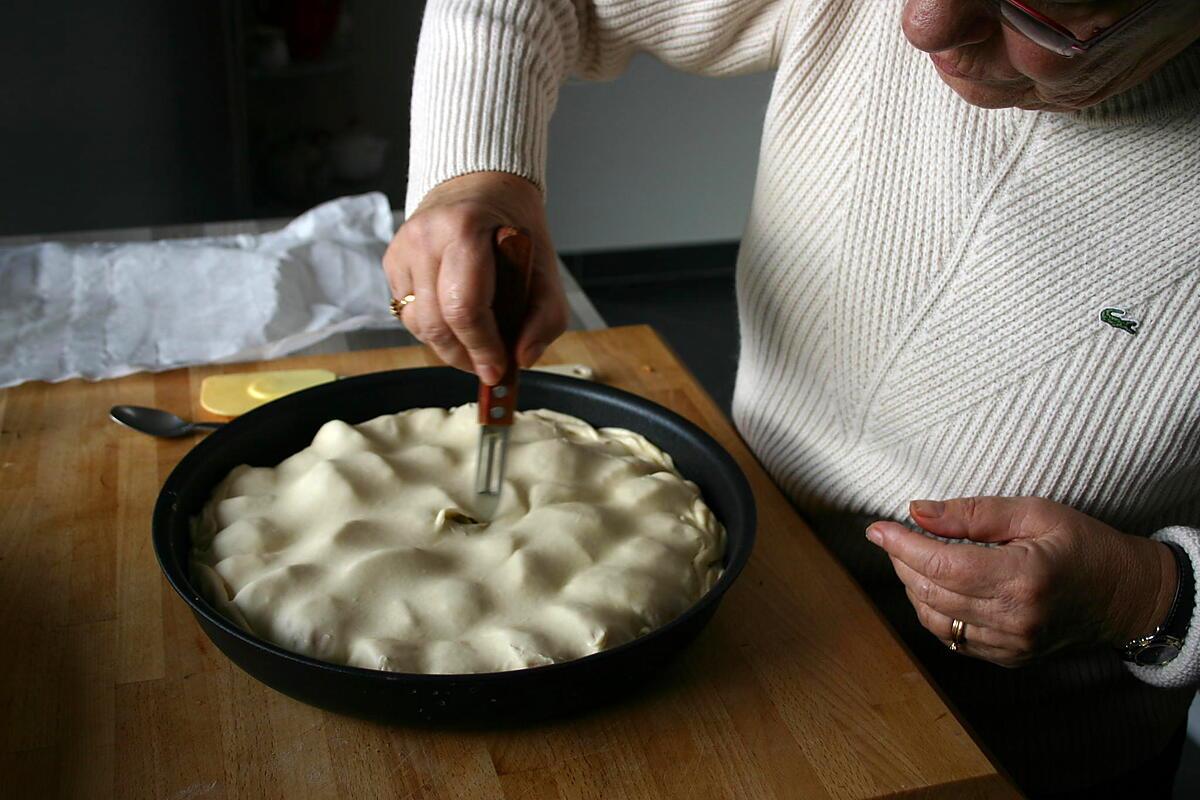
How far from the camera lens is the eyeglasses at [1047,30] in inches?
27.6

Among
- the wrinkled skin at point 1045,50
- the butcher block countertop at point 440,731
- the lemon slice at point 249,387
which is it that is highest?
the wrinkled skin at point 1045,50

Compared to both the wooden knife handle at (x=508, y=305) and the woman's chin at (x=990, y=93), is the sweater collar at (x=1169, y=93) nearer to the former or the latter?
the woman's chin at (x=990, y=93)

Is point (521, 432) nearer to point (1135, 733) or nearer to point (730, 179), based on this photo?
point (1135, 733)

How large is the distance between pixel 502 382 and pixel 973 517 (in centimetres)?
39

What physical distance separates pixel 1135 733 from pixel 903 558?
45 cm

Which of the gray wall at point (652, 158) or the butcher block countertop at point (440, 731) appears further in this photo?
the gray wall at point (652, 158)

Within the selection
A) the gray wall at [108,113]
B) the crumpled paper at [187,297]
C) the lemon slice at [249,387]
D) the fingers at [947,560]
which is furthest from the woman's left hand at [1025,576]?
the gray wall at [108,113]

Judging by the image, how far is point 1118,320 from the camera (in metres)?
0.91

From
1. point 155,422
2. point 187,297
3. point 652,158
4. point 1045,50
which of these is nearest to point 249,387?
point 155,422

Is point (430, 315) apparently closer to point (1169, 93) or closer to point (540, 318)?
point (540, 318)

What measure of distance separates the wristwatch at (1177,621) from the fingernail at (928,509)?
0.71ft

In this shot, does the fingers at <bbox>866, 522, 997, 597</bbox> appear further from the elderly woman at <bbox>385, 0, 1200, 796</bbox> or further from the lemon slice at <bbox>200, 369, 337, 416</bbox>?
the lemon slice at <bbox>200, 369, 337, 416</bbox>

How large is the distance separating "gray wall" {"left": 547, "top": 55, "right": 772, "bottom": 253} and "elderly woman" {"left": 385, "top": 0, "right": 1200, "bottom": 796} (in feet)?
6.67

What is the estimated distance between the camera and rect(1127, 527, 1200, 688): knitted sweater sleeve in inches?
34.5
